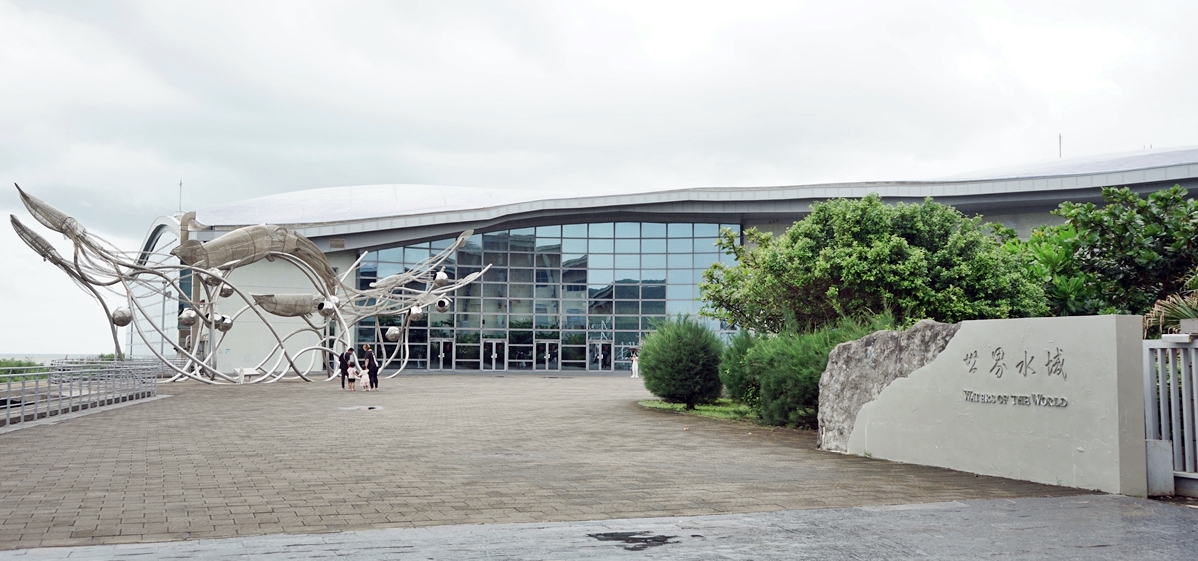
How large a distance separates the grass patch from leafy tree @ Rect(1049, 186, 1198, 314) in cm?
670

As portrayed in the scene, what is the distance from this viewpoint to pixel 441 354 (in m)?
48.6

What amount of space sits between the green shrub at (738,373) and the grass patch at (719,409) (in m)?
0.24

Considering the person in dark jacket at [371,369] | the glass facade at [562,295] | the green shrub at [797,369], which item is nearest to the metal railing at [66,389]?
the person in dark jacket at [371,369]

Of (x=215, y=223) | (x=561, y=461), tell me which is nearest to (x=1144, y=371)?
(x=561, y=461)

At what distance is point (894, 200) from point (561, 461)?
35.4 meters

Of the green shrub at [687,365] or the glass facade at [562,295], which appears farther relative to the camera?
the glass facade at [562,295]

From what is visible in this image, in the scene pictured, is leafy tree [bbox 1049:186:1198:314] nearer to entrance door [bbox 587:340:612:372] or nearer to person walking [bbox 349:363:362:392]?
person walking [bbox 349:363:362:392]

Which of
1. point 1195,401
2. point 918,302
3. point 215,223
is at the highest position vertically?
point 215,223

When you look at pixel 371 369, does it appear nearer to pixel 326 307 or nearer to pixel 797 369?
pixel 326 307

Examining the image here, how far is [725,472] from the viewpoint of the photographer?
1027 centimetres

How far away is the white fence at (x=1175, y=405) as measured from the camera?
27.8 feet

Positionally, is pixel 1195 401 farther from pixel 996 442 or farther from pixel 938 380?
pixel 938 380

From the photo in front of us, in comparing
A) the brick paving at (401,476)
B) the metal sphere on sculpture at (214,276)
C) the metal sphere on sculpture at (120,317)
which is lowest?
the brick paving at (401,476)

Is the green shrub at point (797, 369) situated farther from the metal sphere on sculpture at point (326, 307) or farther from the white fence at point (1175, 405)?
the metal sphere on sculpture at point (326, 307)
